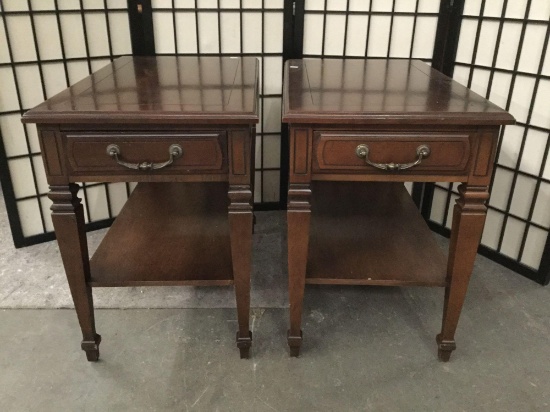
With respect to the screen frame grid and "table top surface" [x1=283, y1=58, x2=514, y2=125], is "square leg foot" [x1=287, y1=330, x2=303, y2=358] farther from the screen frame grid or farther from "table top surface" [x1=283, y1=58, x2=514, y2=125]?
the screen frame grid

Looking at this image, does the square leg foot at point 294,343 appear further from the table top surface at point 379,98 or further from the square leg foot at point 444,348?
the table top surface at point 379,98

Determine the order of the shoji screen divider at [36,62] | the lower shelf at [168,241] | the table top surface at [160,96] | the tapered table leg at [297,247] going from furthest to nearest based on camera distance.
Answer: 1. the shoji screen divider at [36,62]
2. the lower shelf at [168,241]
3. the tapered table leg at [297,247]
4. the table top surface at [160,96]

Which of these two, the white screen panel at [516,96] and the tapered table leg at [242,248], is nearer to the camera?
the tapered table leg at [242,248]

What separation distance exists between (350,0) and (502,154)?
31.6 inches

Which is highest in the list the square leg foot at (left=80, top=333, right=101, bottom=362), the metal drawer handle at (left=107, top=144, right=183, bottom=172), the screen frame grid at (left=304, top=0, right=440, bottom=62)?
the screen frame grid at (left=304, top=0, right=440, bottom=62)

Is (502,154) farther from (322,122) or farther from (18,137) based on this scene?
(18,137)

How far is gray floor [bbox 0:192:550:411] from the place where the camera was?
1.22 meters

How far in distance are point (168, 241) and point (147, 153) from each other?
0.43 m

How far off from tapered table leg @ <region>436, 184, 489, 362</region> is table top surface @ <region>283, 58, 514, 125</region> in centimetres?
19

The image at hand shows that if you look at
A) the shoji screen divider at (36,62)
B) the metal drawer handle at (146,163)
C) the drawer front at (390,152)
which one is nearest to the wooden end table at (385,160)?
the drawer front at (390,152)

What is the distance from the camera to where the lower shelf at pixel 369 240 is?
1305 mm

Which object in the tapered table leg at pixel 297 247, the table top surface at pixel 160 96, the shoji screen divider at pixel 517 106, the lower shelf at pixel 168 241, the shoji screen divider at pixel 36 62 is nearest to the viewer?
the table top surface at pixel 160 96

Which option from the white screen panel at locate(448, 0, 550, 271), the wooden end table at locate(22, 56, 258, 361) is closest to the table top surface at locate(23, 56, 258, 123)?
the wooden end table at locate(22, 56, 258, 361)

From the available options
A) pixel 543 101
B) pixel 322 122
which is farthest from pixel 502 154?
pixel 322 122
